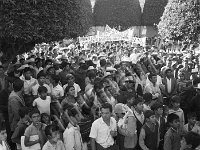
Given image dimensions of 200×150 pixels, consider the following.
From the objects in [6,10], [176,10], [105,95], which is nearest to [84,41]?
[176,10]

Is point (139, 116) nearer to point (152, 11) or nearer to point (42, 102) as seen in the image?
point (42, 102)

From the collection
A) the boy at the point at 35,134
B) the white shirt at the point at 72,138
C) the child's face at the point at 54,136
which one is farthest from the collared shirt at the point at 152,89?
the child's face at the point at 54,136

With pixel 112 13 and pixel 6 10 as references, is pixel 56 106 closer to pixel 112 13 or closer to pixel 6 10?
pixel 6 10

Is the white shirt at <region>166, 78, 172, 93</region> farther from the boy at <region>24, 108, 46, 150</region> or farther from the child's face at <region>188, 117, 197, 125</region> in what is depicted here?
the boy at <region>24, 108, 46, 150</region>

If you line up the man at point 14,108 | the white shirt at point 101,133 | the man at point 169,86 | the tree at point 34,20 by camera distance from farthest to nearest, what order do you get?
1. the man at point 169,86
2. the tree at point 34,20
3. the man at point 14,108
4. the white shirt at point 101,133

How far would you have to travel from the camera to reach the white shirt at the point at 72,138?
17.8 feet

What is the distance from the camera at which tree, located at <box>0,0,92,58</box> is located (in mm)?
8594

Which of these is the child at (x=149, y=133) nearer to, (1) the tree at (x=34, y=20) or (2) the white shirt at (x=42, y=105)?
(2) the white shirt at (x=42, y=105)

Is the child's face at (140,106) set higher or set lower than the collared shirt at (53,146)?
higher

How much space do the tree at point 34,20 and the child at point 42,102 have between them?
2.62m

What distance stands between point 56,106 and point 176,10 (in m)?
8.20

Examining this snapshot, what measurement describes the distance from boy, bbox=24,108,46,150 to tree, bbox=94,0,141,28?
33.5 metres

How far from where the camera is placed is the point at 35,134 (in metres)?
5.41

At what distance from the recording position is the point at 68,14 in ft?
33.6
